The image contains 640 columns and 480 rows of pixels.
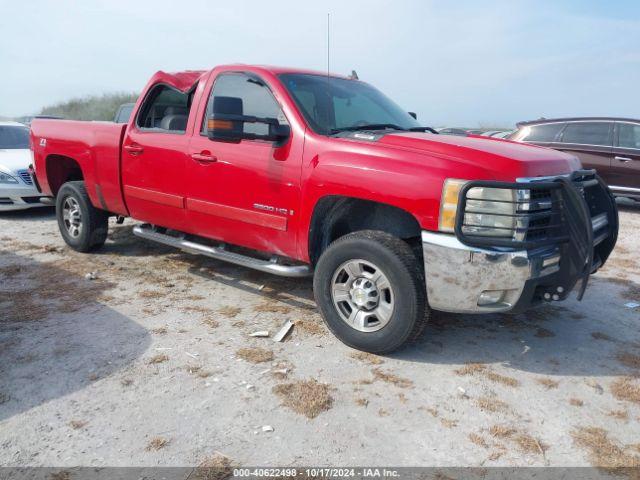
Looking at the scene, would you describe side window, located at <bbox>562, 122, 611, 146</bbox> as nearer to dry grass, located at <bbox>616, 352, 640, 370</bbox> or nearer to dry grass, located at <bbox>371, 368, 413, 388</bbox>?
dry grass, located at <bbox>616, 352, 640, 370</bbox>

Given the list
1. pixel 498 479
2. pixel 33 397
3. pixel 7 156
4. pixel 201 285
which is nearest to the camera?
pixel 498 479

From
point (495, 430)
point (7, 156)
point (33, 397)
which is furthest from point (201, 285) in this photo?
point (7, 156)

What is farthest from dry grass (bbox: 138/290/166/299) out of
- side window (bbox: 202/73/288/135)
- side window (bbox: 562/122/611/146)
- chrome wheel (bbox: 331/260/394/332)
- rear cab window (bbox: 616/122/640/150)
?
rear cab window (bbox: 616/122/640/150)

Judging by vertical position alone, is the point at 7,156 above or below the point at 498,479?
above

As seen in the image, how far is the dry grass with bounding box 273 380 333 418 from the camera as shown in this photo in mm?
2972

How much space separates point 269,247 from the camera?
4203mm

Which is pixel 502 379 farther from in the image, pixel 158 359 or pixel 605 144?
pixel 605 144

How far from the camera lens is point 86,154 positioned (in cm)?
555

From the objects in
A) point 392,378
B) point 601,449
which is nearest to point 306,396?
point 392,378

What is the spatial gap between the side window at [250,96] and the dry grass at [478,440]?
2.53 meters

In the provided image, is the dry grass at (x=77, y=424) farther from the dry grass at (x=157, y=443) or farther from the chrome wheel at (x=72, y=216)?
the chrome wheel at (x=72, y=216)

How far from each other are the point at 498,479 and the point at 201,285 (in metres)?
3.31

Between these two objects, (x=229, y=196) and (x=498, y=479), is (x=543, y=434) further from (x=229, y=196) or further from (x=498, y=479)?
(x=229, y=196)

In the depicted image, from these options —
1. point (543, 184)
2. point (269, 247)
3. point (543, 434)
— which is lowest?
point (543, 434)
